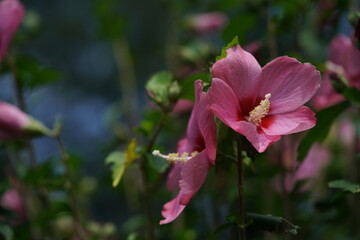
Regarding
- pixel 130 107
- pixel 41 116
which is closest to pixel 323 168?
pixel 130 107

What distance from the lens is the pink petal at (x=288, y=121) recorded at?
0.62 meters

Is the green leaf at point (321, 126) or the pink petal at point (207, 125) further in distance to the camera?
the green leaf at point (321, 126)

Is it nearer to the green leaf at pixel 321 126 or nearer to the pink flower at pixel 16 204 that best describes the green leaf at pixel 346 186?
the green leaf at pixel 321 126

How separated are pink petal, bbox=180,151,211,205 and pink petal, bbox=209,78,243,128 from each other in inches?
2.0

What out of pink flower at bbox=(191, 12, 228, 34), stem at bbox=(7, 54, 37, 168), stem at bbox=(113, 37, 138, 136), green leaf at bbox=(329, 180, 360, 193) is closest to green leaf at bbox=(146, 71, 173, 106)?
green leaf at bbox=(329, 180, 360, 193)

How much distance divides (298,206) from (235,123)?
0.72 m

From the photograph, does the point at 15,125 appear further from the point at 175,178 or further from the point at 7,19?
the point at 175,178

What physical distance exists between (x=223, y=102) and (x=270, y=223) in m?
0.17

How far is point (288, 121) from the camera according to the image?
2.14 ft

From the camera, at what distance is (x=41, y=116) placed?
10.9 feet

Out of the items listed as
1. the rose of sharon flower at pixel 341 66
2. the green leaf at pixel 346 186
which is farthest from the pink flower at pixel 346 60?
the green leaf at pixel 346 186

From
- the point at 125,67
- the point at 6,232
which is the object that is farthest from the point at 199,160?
the point at 125,67

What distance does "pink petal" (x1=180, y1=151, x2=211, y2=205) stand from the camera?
24.0 inches

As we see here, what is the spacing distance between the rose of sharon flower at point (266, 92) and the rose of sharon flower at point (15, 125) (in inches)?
21.0
